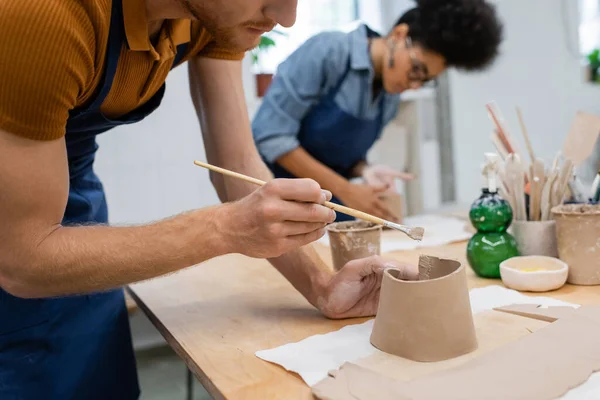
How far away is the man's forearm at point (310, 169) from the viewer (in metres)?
1.94

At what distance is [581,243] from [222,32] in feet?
2.41

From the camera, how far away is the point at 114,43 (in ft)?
2.89

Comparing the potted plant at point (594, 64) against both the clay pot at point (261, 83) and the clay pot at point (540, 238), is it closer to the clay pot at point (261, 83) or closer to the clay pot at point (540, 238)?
the clay pot at point (261, 83)

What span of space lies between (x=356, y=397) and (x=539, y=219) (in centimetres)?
72

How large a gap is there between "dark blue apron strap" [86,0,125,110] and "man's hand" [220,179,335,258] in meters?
0.28

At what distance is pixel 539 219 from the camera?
46.7 inches

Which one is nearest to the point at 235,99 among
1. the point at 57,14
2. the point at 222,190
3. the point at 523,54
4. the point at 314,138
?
the point at 222,190

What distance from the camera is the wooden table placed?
29.1 inches

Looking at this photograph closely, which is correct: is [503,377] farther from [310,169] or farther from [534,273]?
[310,169]

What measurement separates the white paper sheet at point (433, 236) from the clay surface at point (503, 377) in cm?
68

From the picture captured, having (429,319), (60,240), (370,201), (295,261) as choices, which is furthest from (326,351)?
(370,201)

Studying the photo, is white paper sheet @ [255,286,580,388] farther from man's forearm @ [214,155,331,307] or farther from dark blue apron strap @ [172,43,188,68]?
dark blue apron strap @ [172,43,188,68]

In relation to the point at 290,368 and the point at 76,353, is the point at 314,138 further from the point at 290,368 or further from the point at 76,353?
the point at 290,368

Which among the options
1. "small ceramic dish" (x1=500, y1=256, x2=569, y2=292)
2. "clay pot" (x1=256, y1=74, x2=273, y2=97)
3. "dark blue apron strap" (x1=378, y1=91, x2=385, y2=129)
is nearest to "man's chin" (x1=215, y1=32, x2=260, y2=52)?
"small ceramic dish" (x1=500, y1=256, x2=569, y2=292)
